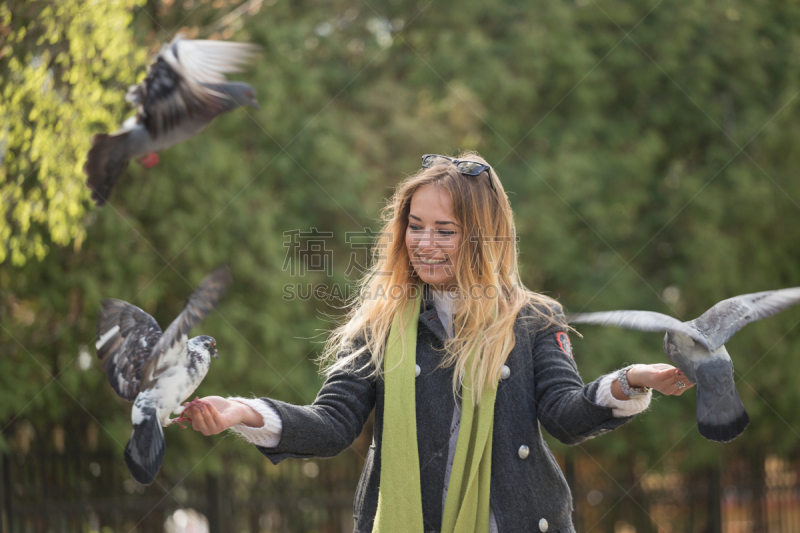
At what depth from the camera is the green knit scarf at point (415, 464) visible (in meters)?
1.70

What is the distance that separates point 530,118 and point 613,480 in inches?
129

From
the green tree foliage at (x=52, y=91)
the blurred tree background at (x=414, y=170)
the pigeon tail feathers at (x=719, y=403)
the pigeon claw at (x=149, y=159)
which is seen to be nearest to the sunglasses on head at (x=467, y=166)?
the pigeon tail feathers at (x=719, y=403)

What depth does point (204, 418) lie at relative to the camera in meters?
1.60

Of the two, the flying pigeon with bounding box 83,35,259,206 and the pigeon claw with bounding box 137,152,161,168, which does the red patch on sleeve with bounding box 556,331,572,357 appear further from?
the pigeon claw with bounding box 137,152,161,168

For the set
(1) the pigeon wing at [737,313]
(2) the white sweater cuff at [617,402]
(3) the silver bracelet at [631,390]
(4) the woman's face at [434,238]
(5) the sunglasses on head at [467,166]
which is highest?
(5) the sunglasses on head at [467,166]

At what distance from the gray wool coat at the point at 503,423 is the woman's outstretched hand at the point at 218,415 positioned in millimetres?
70

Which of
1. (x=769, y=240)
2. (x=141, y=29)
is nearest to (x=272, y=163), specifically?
(x=141, y=29)

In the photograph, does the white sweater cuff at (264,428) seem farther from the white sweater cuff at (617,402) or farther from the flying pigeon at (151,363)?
the white sweater cuff at (617,402)

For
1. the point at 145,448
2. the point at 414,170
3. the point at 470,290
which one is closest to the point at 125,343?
the point at 145,448

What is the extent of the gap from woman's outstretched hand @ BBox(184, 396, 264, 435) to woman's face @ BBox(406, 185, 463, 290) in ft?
1.85

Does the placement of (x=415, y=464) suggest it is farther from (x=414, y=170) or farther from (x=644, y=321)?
(x=414, y=170)

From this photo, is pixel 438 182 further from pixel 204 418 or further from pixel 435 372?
pixel 204 418

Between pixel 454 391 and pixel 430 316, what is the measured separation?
8.8 inches

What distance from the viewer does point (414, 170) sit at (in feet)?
18.7
